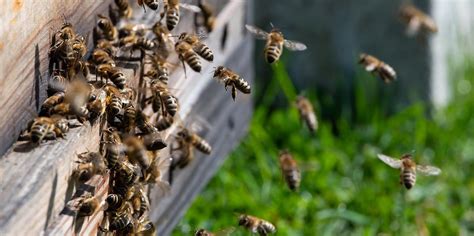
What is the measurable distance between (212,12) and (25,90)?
6.05ft

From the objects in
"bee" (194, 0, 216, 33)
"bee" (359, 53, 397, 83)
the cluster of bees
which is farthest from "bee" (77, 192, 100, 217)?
"bee" (359, 53, 397, 83)

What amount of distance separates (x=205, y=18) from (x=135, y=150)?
1.38 metres

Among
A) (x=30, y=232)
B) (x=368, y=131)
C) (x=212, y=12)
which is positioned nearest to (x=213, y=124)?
(x=212, y=12)

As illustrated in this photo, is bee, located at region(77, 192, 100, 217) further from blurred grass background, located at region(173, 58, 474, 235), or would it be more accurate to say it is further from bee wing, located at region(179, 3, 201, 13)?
blurred grass background, located at region(173, 58, 474, 235)

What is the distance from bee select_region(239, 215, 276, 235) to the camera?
14.5ft

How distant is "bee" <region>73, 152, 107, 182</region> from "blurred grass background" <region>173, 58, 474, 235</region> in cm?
239

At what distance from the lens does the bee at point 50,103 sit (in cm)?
320

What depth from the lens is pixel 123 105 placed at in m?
3.43

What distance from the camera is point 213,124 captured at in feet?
16.1

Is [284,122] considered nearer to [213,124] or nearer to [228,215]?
[228,215]

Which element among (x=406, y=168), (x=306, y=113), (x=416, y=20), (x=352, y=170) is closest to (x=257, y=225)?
(x=406, y=168)

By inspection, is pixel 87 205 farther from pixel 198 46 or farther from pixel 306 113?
pixel 306 113

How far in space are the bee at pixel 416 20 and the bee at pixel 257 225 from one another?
2.99 metres

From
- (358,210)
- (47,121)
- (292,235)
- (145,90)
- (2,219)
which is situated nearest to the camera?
(2,219)
